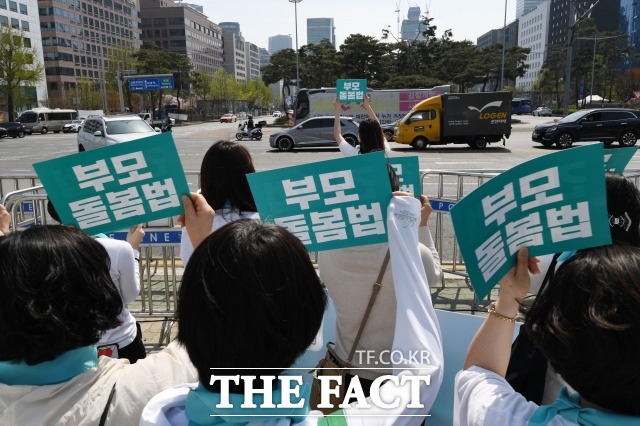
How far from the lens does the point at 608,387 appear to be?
101 cm

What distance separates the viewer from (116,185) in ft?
6.91

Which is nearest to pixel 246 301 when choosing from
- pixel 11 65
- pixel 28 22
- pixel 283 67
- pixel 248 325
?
pixel 248 325

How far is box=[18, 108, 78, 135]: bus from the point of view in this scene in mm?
41781

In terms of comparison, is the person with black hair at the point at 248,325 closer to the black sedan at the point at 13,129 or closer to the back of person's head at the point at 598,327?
the back of person's head at the point at 598,327

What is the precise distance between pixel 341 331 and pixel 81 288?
103cm

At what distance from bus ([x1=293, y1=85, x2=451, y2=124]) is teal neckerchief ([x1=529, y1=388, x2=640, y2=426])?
27.1 meters

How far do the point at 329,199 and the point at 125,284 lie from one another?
102 cm

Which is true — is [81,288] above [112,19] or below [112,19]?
below

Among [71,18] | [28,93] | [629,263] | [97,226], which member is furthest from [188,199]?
[71,18]

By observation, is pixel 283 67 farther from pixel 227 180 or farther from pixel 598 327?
pixel 598 327

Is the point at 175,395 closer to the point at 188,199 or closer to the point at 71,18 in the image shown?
the point at 188,199

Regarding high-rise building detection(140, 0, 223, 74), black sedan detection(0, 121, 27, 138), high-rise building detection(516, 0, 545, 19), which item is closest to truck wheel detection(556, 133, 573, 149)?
black sedan detection(0, 121, 27, 138)

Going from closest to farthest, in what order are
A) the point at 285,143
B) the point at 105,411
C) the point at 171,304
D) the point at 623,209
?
1. the point at 105,411
2. the point at 623,209
3. the point at 171,304
4. the point at 285,143

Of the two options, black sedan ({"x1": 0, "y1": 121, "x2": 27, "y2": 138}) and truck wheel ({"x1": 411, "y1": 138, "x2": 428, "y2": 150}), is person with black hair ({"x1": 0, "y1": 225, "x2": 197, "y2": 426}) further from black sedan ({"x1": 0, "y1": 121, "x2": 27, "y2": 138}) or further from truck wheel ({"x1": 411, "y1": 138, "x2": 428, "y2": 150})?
black sedan ({"x1": 0, "y1": 121, "x2": 27, "y2": 138})
